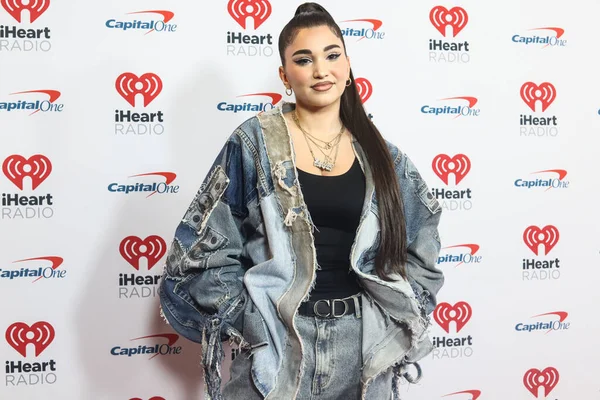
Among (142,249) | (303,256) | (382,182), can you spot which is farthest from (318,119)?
(142,249)

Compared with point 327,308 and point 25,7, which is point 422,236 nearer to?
point 327,308

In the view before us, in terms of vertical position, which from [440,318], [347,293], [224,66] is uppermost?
[224,66]

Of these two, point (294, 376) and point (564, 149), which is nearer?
point (294, 376)

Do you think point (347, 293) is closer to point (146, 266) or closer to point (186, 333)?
point (186, 333)

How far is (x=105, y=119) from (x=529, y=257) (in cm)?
186

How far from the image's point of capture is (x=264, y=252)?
5.38 ft

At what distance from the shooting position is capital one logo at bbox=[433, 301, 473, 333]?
2.63m

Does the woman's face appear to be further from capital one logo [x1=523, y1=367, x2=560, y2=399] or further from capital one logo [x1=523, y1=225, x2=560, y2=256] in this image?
capital one logo [x1=523, y1=367, x2=560, y2=399]

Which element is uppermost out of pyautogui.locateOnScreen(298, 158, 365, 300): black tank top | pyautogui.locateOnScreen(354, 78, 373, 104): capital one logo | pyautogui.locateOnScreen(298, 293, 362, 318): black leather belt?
pyautogui.locateOnScreen(354, 78, 373, 104): capital one logo

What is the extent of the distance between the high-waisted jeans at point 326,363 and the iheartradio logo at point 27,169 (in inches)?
45.0

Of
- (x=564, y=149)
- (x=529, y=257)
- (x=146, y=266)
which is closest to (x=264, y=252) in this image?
(x=146, y=266)

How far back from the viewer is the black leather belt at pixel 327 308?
158 centimetres

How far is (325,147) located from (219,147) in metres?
0.80

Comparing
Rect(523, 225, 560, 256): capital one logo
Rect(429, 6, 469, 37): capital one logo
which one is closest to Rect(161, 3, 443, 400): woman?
Rect(429, 6, 469, 37): capital one logo
